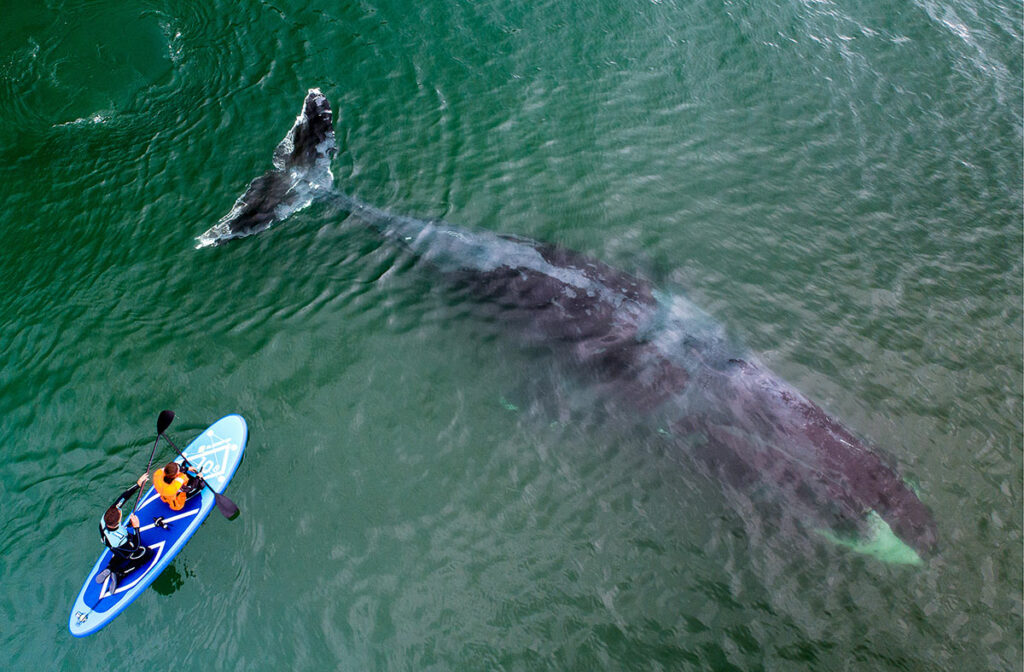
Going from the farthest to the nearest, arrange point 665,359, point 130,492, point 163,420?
point 665,359 < point 163,420 < point 130,492

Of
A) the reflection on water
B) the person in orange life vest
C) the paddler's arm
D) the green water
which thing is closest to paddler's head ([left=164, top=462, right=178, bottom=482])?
the person in orange life vest

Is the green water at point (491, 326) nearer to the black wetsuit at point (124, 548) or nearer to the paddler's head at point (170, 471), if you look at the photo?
the black wetsuit at point (124, 548)

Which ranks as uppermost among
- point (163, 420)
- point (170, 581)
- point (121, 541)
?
point (163, 420)

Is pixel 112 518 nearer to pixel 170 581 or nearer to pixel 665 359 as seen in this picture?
pixel 170 581

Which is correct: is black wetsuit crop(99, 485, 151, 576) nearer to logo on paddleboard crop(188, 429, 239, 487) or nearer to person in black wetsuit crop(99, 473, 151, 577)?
person in black wetsuit crop(99, 473, 151, 577)

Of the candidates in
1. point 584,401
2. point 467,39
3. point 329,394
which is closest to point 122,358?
point 329,394

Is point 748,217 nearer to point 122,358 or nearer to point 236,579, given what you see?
point 236,579

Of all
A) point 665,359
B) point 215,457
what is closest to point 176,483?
point 215,457
